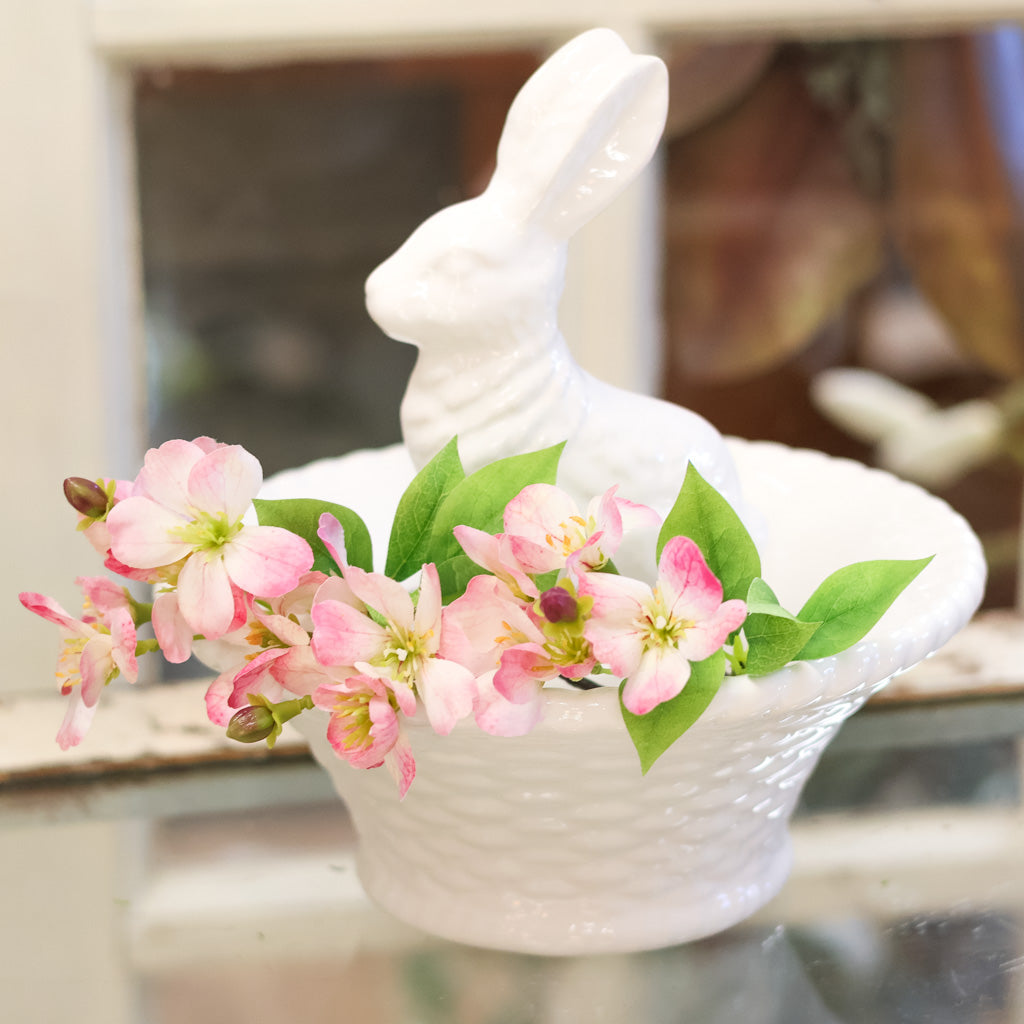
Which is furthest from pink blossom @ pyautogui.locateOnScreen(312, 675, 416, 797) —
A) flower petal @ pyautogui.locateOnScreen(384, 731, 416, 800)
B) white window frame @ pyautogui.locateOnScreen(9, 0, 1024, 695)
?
white window frame @ pyautogui.locateOnScreen(9, 0, 1024, 695)

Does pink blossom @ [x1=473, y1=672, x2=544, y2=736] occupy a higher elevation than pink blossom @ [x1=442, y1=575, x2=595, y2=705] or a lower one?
lower

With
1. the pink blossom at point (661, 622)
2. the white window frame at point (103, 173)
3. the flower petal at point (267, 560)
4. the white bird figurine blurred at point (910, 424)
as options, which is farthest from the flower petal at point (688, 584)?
the white bird figurine blurred at point (910, 424)

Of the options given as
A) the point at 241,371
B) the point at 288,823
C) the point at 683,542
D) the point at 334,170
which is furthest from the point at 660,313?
the point at 683,542

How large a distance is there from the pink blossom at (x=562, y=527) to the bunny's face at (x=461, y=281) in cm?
10

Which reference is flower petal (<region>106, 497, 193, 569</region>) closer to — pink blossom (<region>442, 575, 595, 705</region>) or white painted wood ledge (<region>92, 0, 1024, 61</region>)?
pink blossom (<region>442, 575, 595, 705</region>)

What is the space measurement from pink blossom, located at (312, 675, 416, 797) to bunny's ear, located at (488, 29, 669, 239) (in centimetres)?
18

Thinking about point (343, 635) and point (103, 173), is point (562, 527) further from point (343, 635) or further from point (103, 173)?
point (103, 173)

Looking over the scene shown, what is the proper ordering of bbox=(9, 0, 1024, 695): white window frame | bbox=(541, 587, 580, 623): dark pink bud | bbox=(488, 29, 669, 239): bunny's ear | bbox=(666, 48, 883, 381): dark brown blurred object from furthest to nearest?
bbox=(666, 48, 883, 381): dark brown blurred object < bbox=(9, 0, 1024, 695): white window frame < bbox=(488, 29, 669, 239): bunny's ear < bbox=(541, 587, 580, 623): dark pink bud

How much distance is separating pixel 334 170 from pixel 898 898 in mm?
767

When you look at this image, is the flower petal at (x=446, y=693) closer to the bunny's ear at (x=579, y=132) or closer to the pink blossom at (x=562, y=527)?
the pink blossom at (x=562, y=527)

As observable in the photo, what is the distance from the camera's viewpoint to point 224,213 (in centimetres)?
105

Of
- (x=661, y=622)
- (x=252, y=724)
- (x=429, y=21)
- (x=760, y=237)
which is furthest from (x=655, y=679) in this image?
(x=760, y=237)

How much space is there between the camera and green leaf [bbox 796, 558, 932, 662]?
1.30ft

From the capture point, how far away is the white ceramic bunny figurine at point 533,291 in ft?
1.47
